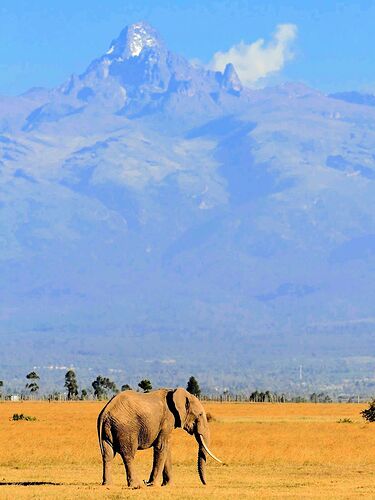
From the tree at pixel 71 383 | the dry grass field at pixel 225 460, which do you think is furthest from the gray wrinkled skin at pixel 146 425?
the tree at pixel 71 383

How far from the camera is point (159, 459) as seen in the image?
40.0 m

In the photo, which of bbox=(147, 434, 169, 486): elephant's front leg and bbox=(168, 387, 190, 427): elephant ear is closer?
bbox=(168, 387, 190, 427): elephant ear

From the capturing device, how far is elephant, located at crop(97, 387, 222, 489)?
3950cm

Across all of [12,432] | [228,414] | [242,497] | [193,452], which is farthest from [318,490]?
[228,414]

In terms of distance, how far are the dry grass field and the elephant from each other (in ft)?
2.32

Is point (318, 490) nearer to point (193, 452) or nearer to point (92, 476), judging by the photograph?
point (92, 476)

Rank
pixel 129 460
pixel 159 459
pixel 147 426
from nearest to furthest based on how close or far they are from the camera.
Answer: pixel 129 460
pixel 147 426
pixel 159 459

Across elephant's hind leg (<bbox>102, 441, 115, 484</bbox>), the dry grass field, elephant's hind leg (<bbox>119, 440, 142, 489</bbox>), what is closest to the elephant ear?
elephant's hind leg (<bbox>119, 440, 142, 489</bbox>)

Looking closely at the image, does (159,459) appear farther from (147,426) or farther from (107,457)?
(107,457)

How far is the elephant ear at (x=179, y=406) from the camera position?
39.7m

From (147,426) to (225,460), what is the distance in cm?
1175

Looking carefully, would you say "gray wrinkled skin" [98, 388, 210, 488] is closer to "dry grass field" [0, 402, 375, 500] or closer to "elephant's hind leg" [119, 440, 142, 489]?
"elephant's hind leg" [119, 440, 142, 489]

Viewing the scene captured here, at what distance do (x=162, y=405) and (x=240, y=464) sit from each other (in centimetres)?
1063

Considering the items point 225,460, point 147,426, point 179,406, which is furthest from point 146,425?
point 225,460
